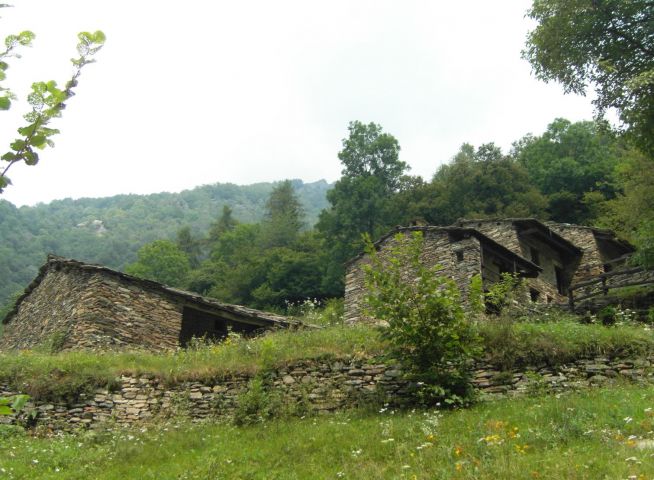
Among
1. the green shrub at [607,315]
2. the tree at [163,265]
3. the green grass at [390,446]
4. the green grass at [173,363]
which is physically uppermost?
the tree at [163,265]

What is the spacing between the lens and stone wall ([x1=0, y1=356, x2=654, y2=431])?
12633 mm

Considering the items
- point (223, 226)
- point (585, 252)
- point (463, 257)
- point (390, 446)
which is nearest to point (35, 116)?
point (390, 446)

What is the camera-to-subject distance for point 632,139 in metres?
18.2

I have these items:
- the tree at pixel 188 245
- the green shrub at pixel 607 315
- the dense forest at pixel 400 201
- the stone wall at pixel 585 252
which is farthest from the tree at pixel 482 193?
the tree at pixel 188 245

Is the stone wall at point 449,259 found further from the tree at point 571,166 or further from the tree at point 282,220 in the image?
the tree at point 282,220

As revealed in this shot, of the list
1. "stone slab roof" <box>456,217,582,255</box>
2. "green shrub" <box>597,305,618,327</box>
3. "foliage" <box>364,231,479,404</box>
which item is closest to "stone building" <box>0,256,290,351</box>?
"foliage" <box>364,231,479,404</box>

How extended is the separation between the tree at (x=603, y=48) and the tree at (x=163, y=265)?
37.8 m

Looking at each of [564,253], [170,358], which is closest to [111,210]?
[564,253]

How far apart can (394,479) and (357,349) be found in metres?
6.10

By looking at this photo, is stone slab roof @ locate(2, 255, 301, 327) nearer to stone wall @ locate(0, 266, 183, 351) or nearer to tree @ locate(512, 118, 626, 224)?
stone wall @ locate(0, 266, 183, 351)

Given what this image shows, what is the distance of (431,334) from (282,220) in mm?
42395

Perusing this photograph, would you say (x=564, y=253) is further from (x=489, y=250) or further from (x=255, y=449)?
(x=255, y=449)

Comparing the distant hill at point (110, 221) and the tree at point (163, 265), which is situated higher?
the distant hill at point (110, 221)

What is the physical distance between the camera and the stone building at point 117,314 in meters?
18.1
